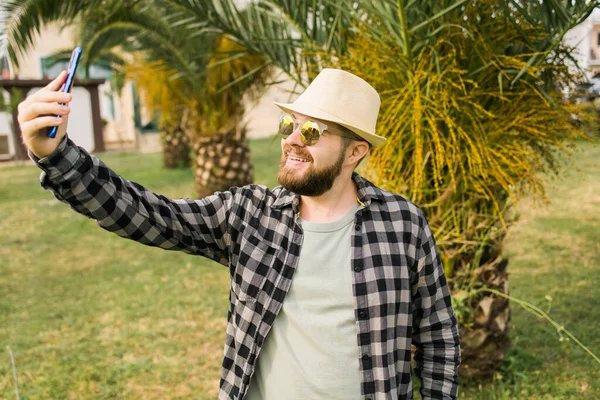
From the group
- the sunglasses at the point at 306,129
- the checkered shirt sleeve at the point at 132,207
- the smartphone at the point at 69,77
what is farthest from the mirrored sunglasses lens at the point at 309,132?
the smartphone at the point at 69,77

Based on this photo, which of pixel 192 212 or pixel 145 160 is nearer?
pixel 192 212

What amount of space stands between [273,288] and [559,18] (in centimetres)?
202

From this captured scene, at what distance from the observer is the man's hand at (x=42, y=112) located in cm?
147

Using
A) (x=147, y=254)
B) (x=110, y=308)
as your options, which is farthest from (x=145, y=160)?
(x=110, y=308)

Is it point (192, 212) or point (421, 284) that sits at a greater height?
point (192, 212)

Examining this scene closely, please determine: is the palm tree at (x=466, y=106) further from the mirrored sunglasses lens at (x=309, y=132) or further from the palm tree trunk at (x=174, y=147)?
the palm tree trunk at (x=174, y=147)

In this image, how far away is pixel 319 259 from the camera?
1960mm

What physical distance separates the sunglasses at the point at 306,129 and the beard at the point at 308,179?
49 millimetres

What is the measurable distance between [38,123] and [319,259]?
3.02 feet

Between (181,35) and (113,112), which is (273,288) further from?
(113,112)

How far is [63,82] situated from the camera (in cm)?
154

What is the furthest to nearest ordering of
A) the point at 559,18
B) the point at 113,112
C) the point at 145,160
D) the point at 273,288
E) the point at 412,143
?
the point at 113,112, the point at 145,160, the point at 412,143, the point at 559,18, the point at 273,288

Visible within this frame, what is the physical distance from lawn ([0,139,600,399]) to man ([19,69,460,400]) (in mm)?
1791

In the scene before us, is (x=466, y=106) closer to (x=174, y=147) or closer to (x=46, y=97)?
(x=46, y=97)
